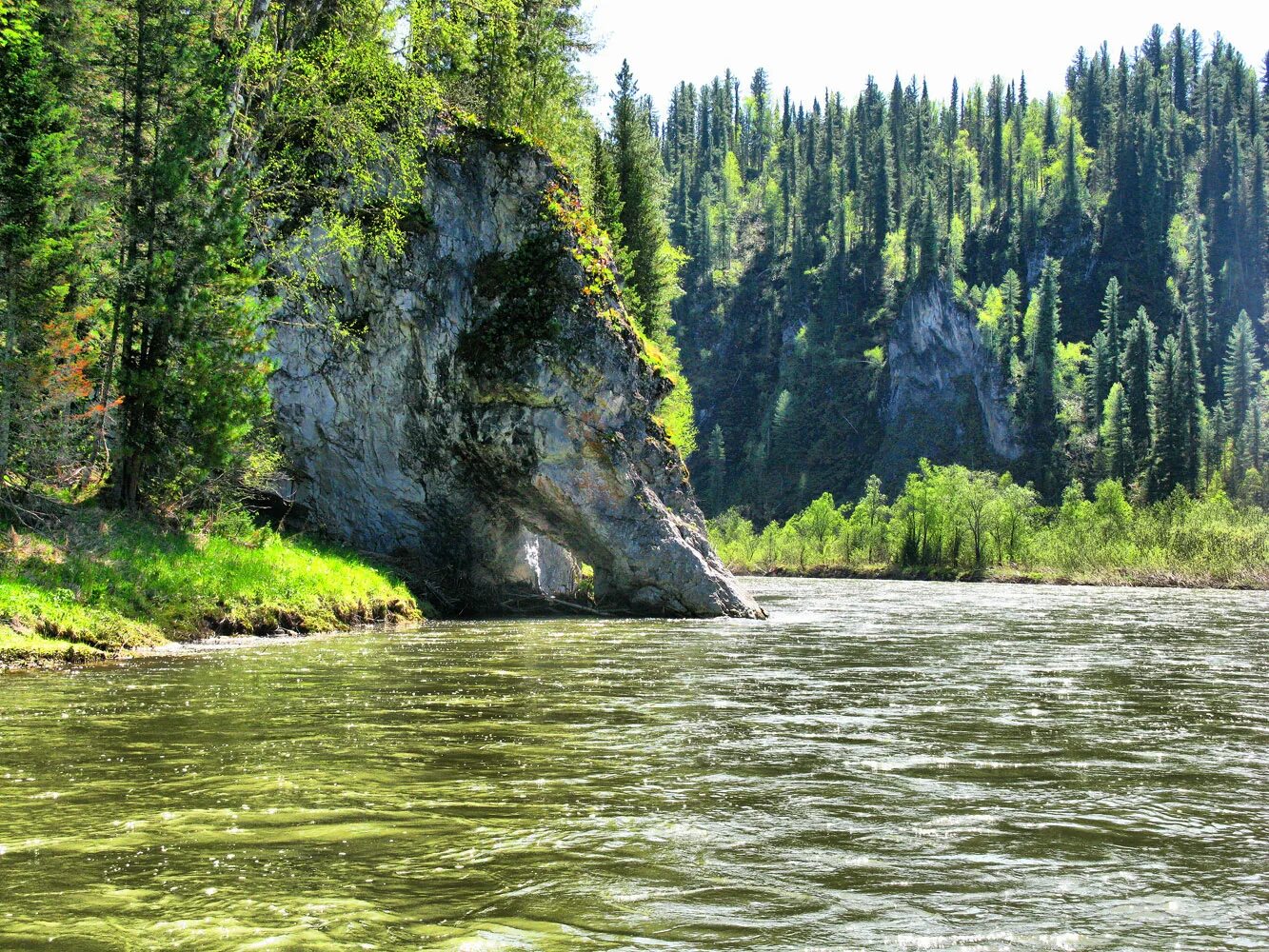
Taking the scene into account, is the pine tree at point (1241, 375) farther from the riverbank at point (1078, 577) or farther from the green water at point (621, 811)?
the green water at point (621, 811)

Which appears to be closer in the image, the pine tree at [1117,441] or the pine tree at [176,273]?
the pine tree at [176,273]

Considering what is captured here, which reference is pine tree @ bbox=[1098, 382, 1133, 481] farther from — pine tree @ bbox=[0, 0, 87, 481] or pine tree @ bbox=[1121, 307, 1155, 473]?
pine tree @ bbox=[0, 0, 87, 481]

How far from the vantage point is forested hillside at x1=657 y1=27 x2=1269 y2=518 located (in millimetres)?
120562

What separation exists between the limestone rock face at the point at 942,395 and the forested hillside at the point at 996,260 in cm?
158

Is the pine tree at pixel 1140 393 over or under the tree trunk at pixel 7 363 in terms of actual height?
over

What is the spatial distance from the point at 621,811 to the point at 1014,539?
75703 millimetres

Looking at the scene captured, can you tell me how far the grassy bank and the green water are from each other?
1805 millimetres

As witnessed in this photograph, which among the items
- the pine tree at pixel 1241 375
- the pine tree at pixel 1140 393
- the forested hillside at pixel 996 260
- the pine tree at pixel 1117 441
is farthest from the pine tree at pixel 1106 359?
the pine tree at pixel 1241 375

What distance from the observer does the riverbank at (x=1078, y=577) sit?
193 feet

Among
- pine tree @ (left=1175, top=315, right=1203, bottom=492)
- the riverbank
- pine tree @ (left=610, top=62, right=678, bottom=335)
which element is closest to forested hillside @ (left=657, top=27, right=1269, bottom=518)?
pine tree @ (left=1175, top=315, right=1203, bottom=492)

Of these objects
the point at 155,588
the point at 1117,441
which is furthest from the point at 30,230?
the point at 1117,441

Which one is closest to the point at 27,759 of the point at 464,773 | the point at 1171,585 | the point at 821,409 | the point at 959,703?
the point at 464,773

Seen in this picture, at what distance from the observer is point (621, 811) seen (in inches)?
247

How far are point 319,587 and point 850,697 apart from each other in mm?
12681
